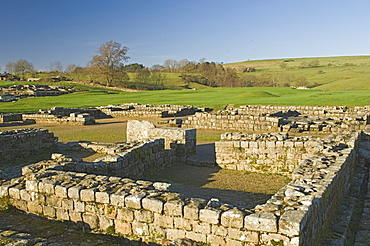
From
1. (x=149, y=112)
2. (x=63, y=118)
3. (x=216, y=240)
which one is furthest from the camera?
(x=149, y=112)

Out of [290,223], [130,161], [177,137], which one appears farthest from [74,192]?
[177,137]

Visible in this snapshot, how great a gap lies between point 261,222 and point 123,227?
2561mm

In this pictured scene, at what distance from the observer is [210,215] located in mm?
5680

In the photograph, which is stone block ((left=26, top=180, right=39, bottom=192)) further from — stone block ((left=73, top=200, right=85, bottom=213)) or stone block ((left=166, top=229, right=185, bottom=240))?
stone block ((left=166, top=229, right=185, bottom=240))

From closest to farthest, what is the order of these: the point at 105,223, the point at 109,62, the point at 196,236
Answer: the point at 196,236 < the point at 105,223 < the point at 109,62

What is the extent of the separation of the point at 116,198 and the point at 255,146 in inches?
265

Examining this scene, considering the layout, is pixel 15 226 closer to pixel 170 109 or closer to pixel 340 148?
pixel 340 148

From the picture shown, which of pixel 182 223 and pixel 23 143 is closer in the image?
pixel 182 223

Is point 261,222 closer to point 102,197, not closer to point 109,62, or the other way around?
point 102,197

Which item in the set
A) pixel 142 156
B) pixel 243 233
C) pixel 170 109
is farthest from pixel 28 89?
pixel 243 233

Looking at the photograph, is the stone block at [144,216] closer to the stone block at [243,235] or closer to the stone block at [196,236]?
the stone block at [196,236]

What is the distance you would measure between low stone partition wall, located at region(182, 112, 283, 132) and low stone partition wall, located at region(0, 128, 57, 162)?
33.5 ft

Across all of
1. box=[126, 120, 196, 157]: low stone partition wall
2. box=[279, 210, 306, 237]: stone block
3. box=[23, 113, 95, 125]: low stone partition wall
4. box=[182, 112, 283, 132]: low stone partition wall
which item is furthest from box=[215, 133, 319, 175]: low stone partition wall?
box=[23, 113, 95, 125]: low stone partition wall

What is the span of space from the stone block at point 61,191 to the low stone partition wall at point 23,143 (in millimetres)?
7962
